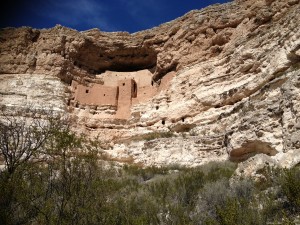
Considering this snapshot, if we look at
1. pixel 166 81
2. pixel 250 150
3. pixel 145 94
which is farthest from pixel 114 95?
pixel 250 150

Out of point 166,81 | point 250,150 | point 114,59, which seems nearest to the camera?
point 250,150

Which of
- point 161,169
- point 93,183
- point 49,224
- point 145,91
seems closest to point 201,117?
point 161,169

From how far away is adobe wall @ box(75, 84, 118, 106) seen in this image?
21172 millimetres

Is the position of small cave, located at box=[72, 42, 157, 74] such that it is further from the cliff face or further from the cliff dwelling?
the cliff dwelling

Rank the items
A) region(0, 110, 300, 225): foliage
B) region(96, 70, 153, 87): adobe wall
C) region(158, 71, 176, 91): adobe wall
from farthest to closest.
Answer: region(96, 70, 153, 87): adobe wall < region(158, 71, 176, 91): adobe wall < region(0, 110, 300, 225): foliage

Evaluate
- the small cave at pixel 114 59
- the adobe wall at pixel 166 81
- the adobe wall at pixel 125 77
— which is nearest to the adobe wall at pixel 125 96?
the adobe wall at pixel 125 77

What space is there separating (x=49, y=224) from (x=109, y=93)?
15114mm

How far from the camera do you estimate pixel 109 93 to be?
70.8 ft

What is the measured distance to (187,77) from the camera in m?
19.1

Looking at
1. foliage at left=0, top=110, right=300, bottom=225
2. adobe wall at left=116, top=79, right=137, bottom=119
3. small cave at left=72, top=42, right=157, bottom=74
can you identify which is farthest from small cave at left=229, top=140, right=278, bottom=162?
small cave at left=72, top=42, right=157, bottom=74

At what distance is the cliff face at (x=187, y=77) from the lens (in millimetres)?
12266

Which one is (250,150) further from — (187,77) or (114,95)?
(114,95)

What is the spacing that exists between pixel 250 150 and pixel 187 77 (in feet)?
26.0

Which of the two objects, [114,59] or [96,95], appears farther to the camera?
[114,59]
